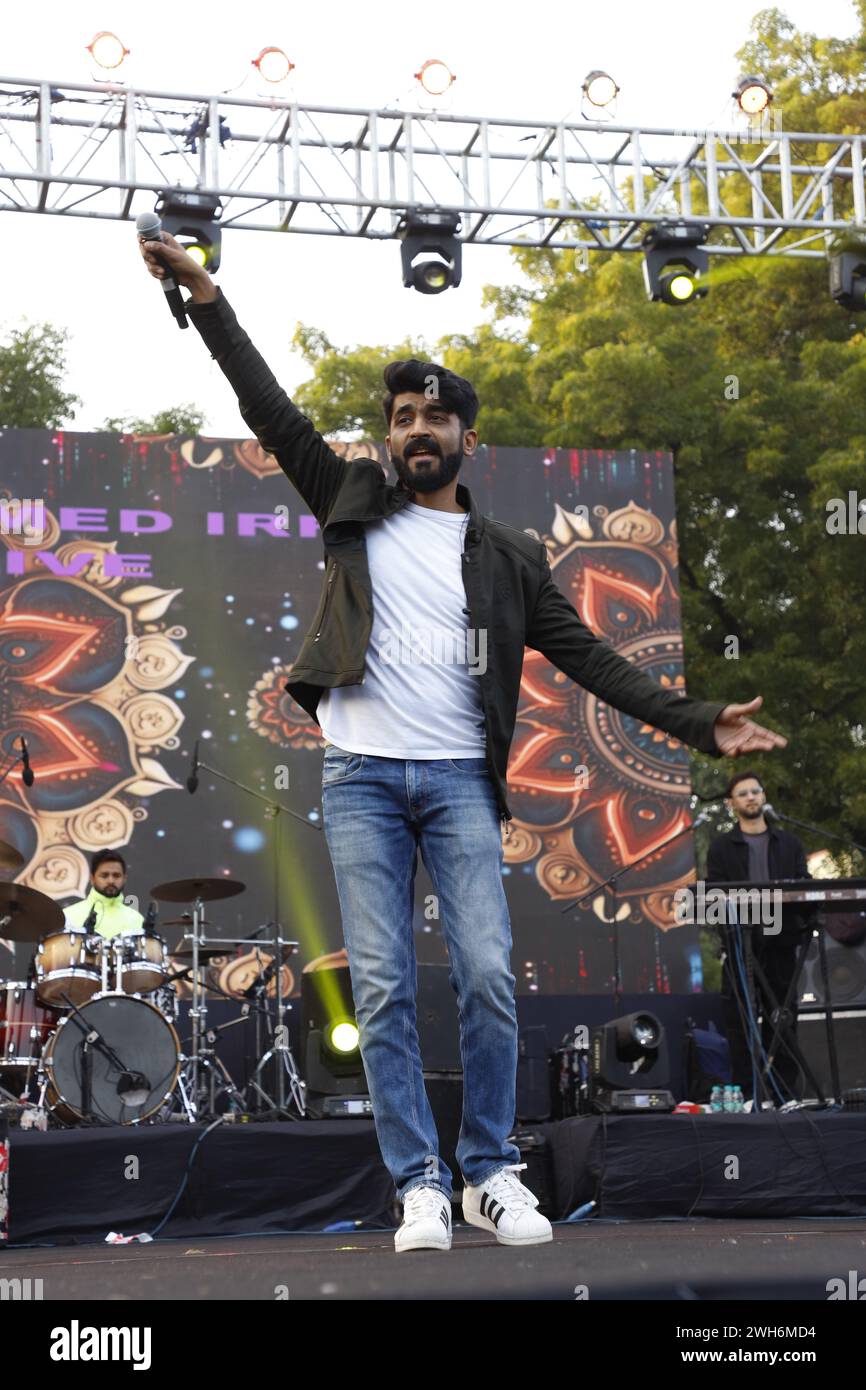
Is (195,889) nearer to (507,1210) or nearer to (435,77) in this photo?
(435,77)

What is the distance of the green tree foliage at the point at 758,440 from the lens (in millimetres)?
15359

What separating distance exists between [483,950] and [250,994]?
5991mm

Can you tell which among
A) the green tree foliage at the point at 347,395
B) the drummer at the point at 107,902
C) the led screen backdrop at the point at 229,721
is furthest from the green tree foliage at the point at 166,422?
the drummer at the point at 107,902

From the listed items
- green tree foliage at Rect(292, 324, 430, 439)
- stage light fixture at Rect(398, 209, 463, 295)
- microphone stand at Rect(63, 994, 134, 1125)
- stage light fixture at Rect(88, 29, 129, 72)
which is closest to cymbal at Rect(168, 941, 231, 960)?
microphone stand at Rect(63, 994, 134, 1125)

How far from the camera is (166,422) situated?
21.7m

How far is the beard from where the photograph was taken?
138 inches

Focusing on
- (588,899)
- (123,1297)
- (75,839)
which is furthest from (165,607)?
(123,1297)

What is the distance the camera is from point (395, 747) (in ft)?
10.9

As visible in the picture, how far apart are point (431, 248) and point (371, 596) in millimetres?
6961

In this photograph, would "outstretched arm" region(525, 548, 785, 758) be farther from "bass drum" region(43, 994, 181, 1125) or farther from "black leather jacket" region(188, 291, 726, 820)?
"bass drum" region(43, 994, 181, 1125)

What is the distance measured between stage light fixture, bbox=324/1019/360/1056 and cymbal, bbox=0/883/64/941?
4.51ft

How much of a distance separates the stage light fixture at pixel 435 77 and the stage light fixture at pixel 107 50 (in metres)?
1.77

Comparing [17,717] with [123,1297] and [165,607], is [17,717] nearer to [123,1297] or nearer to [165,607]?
[165,607]
